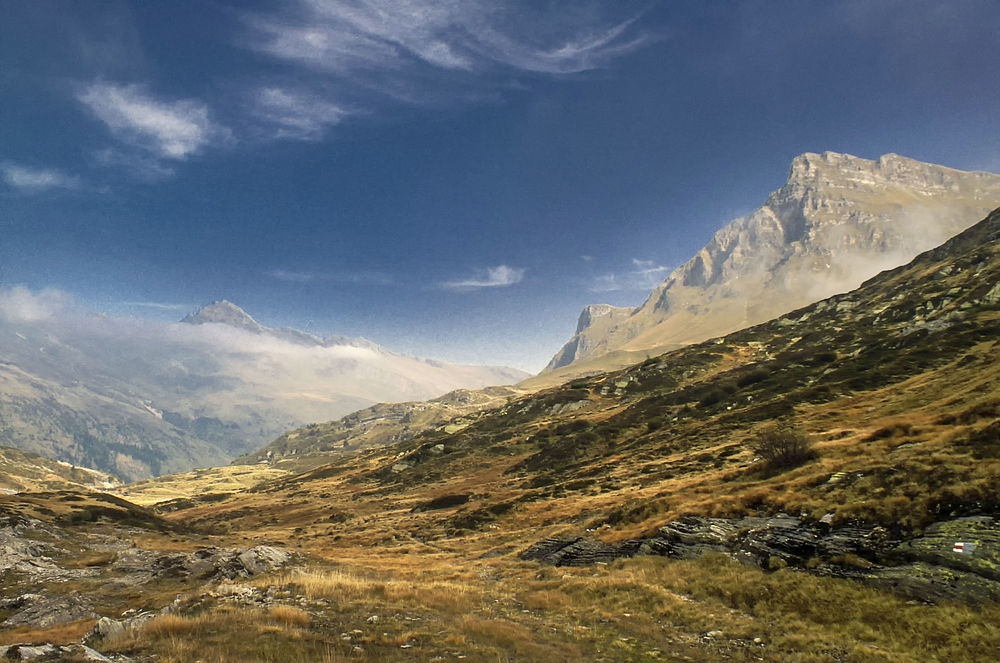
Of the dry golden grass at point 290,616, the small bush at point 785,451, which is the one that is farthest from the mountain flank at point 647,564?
the small bush at point 785,451

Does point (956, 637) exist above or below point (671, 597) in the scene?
above

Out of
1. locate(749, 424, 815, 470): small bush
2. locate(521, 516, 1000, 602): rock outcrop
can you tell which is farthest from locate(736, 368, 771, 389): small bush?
locate(521, 516, 1000, 602): rock outcrop

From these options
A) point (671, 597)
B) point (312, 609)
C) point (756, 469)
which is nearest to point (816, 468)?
point (756, 469)

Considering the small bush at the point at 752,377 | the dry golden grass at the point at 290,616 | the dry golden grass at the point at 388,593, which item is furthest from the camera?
the small bush at the point at 752,377

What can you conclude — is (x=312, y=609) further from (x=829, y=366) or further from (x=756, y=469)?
(x=829, y=366)

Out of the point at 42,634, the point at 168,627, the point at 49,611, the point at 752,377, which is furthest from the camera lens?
the point at 752,377

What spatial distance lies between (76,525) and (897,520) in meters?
69.9

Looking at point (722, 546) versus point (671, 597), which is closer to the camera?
point (671, 597)

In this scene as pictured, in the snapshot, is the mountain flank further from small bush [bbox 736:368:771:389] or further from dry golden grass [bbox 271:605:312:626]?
small bush [bbox 736:368:771:389]

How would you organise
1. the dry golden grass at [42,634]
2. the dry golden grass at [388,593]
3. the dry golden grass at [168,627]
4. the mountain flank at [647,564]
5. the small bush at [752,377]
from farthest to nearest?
1. the small bush at [752,377]
2. the dry golden grass at [388,593]
3. the dry golden grass at [42,634]
4. the mountain flank at [647,564]
5. the dry golden grass at [168,627]

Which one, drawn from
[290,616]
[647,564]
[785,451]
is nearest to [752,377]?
[785,451]

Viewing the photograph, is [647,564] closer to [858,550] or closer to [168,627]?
[858,550]

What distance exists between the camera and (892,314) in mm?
93750

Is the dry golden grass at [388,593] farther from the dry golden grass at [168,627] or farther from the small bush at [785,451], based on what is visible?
the small bush at [785,451]
